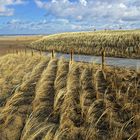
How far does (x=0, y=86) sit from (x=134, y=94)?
673cm

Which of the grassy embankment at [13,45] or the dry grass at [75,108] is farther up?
the dry grass at [75,108]

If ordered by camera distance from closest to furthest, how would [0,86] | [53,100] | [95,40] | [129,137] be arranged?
[129,137], [53,100], [0,86], [95,40]

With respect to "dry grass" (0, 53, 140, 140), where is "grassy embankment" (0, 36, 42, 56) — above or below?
below

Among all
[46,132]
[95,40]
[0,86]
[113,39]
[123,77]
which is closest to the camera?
[46,132]

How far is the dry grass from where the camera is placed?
32.4ft

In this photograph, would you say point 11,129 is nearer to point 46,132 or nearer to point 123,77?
point 46,132

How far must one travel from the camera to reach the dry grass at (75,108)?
989 centimetres

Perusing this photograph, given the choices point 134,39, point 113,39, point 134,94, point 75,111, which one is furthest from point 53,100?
point 113,39

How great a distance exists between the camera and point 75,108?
1169cm

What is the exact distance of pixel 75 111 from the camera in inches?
452

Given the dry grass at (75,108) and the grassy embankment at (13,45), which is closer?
the dry grass at (75,108)

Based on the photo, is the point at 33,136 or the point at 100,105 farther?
the point at 100,105

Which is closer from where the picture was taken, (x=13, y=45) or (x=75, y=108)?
(x=75, y=108)

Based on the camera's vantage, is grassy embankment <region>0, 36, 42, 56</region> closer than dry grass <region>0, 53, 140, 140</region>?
No
